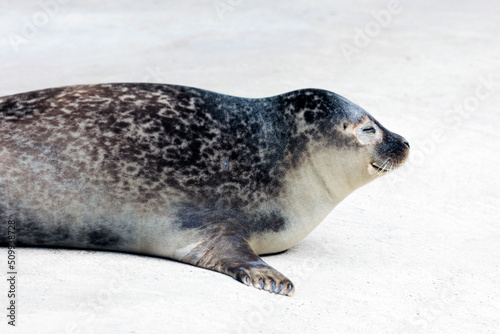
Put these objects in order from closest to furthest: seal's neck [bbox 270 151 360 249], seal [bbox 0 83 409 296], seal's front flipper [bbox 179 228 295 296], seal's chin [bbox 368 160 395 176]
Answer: seal's front flipper [bbox 179 228 295 296], seal [bbox 0 83 409 296], seal's neck [bbox 270 151 360 249], seal's chin [bbox 368 160 395 176]

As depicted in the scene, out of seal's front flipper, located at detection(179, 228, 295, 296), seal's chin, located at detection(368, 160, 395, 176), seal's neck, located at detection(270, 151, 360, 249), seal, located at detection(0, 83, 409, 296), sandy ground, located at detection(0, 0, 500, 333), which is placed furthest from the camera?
seal's chin, located at detection(368, 160, 395, 176)

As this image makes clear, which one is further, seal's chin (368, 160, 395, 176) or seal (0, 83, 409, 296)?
seal's chin (368, 160, 395, 176)

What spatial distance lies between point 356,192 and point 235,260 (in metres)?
2.55

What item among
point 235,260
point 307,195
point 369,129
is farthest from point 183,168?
point 369,129

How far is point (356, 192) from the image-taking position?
6605 millimetres

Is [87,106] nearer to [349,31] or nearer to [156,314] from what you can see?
[156,314]

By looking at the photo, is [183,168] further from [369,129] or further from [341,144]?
[369,129]

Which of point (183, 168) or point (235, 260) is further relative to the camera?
point (183, 168)

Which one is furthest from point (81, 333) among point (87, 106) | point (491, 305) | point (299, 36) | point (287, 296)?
point (299, 36)

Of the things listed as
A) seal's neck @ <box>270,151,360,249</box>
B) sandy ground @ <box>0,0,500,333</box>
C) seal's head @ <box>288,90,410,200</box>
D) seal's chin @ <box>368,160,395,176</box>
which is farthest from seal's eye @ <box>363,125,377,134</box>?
sandy ground @ <box>0,0,500,333</box>

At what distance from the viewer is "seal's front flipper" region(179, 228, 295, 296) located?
404 cm

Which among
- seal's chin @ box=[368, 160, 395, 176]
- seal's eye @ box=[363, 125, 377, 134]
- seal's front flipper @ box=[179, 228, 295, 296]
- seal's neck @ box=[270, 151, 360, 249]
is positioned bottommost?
seal's front flipper @ box=[179, 228, 295, 296]

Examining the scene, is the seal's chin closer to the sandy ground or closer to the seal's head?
the seal's head

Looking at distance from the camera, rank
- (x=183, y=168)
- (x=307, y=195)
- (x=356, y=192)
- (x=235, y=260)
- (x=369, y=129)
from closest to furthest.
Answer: (x=235, y=260) → (x=183, y=168) → (x=307, y=195) → (x=369, y=129) → (x=356, y=192)
